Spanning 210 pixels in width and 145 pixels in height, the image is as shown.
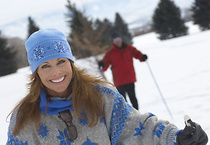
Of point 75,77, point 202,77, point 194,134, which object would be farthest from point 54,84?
point 202,77

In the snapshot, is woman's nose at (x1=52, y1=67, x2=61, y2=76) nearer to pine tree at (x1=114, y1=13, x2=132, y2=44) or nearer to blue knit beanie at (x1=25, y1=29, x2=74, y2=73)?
blue knit beanie at (x1=25, y1=29, x2=74, y2=73)

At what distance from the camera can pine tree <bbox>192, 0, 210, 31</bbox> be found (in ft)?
85.9

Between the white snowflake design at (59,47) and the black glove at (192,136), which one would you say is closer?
the black glove at (192,136)

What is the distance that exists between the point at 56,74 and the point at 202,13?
29.5m

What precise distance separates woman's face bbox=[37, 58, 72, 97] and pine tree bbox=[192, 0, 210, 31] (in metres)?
29.1

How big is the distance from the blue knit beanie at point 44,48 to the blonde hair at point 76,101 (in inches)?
6.3

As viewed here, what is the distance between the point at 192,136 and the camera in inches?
47.4

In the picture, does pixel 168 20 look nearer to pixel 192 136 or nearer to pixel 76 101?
pixel 76 101

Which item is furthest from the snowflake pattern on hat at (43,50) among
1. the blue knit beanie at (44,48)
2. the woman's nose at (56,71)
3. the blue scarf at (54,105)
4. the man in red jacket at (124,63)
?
the man in red jacket at (124,63)

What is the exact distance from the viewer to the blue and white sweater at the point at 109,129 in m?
1.47

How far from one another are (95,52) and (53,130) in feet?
25.7

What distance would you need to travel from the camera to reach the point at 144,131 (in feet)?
5.03

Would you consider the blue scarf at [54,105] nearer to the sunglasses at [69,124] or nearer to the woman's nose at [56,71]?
the sunglasses at [69,124]

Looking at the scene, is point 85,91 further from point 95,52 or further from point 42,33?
point 95,52
